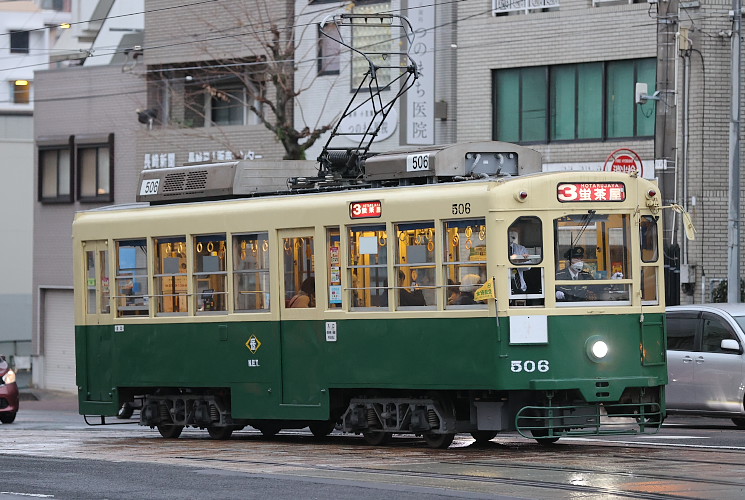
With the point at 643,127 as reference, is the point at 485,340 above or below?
below

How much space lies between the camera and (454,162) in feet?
53.6

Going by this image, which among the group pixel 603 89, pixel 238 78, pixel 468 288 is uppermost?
pixel 238 78

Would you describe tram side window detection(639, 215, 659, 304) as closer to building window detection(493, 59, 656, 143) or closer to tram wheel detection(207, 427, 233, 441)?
tram wheel detection(207, 427, 233, 441)

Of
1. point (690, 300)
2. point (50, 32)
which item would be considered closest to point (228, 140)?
point (690, 300)

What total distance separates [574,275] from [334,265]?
2830mm

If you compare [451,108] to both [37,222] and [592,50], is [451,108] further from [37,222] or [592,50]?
[37,222]

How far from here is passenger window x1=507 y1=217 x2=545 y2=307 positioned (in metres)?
15.3

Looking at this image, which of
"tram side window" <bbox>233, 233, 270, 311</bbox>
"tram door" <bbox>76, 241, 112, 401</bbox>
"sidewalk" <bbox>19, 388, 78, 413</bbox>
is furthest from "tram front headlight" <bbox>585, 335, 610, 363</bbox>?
"sidewalk" <bbox>19, 388, 78, 413</bbox>

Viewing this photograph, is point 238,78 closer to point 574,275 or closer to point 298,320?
point 298,320

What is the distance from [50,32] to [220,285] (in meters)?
55.3

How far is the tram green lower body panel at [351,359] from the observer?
15227mm

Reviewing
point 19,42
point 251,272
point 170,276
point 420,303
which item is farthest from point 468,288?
point 19,42

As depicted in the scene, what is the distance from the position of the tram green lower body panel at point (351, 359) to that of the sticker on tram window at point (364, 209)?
3.82 ft

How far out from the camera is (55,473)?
14.2 m
